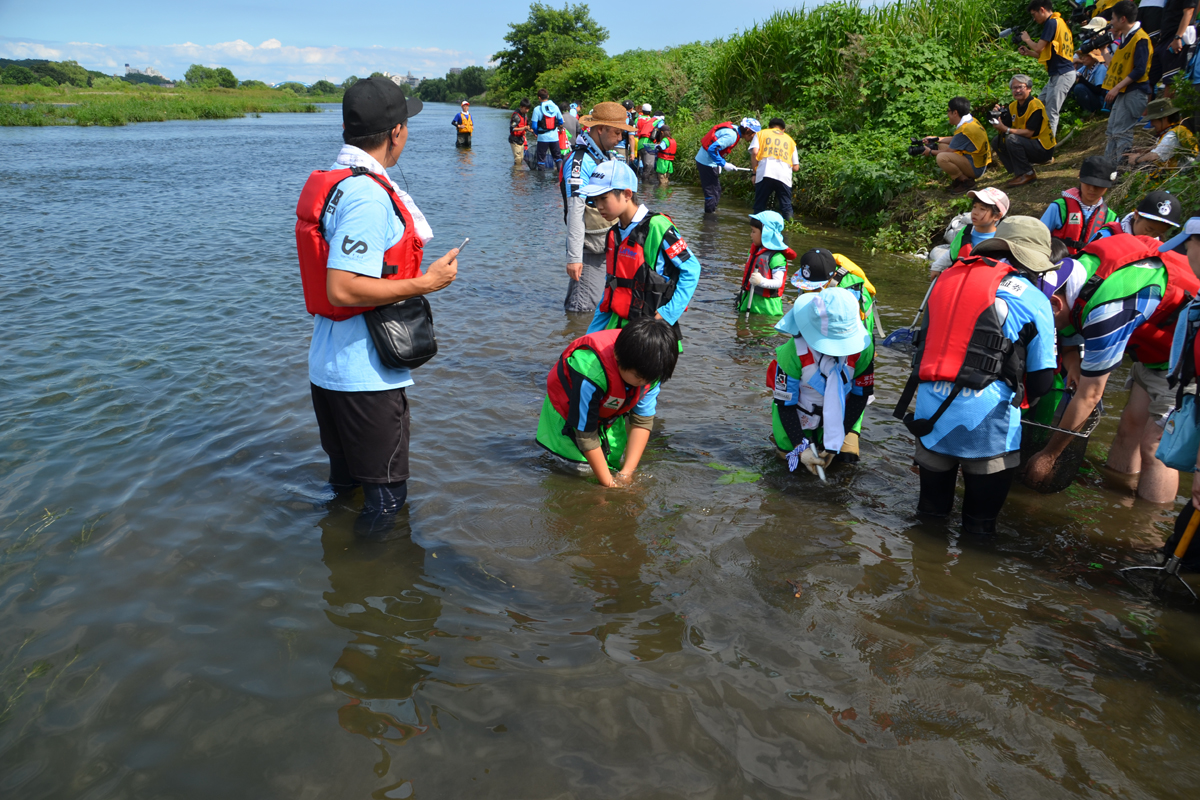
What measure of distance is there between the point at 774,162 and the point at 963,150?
287 cm

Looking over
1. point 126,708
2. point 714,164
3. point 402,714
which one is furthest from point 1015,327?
point 714,164

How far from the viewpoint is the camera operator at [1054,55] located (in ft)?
32.9

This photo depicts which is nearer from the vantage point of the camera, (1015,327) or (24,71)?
(1015,327)

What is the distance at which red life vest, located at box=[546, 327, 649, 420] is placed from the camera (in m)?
3.79

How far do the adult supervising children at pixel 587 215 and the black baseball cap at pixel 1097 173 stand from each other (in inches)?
142

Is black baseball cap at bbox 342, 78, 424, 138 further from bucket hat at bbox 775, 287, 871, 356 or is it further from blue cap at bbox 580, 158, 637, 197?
bucket hat at bbox 775, 287, 871, 356

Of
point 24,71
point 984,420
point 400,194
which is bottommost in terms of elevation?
point 984,420

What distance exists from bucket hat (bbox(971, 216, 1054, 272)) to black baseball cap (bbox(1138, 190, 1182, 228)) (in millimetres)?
1566

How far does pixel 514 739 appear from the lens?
8.67 ft

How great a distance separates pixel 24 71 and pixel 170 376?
82.5 m

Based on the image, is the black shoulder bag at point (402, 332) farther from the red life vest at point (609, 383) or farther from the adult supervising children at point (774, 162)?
the adult supervising children at point (774, 162)

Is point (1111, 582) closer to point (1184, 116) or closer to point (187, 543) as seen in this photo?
point (187, 543)

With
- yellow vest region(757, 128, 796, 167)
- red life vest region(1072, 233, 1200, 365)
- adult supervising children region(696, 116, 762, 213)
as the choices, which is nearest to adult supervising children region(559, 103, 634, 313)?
red life vest region(1072, 233, 1200, 365)

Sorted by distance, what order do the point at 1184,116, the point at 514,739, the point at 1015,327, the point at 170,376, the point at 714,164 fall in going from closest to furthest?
the point at 514,739, the point at 1015,327, the point at 170,376, the point at 1184,116, the point at 714,164
